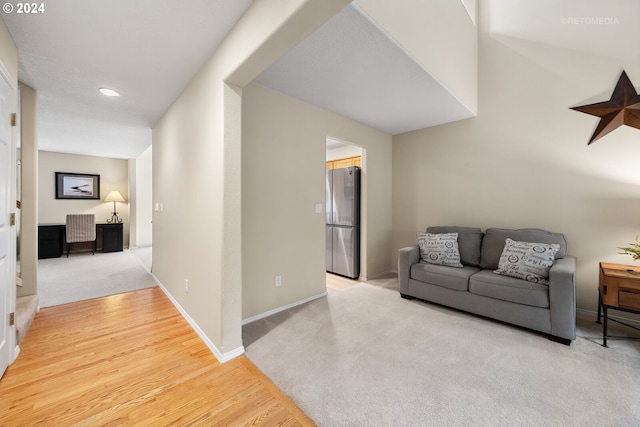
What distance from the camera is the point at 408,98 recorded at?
2838 mm

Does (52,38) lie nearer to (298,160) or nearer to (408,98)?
(298,160)

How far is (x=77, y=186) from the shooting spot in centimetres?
594

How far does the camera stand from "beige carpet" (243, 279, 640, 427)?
1.43 metres

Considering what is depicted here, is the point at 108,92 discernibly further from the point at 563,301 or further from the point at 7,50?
the point at 563,301

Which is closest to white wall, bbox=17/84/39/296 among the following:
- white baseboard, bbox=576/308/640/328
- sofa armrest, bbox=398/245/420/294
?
sofa armrest, bbox=398/245/420/294

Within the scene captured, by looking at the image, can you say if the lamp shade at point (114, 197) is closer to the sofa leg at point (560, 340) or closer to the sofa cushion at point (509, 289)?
the sofa cushion at point (509, 289)

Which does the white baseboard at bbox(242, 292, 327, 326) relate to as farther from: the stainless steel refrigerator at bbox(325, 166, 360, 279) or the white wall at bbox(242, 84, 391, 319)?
the stainless steel refrigerator at bbox(325, 166, 360, 279)

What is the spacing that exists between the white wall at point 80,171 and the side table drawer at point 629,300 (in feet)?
28.8

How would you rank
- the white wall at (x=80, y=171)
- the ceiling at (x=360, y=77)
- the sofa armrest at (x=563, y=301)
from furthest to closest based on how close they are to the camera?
1. the white wall at (x=80, y=171)
2. the sofa armrest at (x=563, y=301)
3. the ceiling at (x=360, y=77)

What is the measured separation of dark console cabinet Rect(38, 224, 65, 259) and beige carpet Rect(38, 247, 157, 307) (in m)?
0.18

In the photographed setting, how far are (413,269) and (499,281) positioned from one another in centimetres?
86

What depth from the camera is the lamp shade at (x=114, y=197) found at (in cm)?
623

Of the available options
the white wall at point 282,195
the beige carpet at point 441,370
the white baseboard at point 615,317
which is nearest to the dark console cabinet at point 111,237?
the white wall at point 282,195

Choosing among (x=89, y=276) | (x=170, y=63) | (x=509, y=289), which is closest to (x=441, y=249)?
(x=509, y=289)
